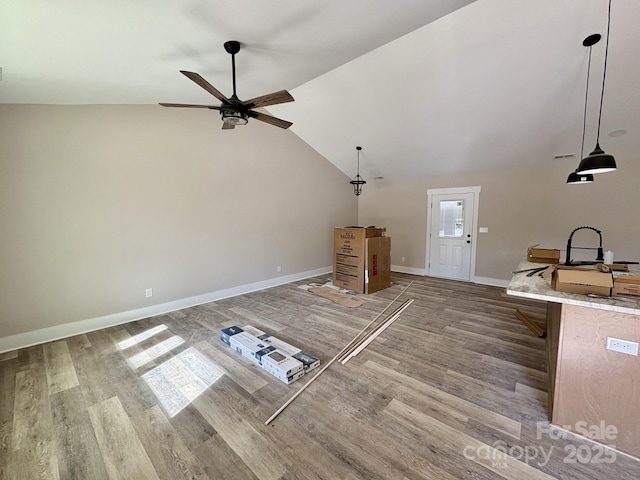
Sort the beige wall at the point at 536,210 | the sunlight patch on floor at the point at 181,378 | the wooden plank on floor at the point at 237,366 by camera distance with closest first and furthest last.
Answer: the sunlight patch on floor at the point at 181,378 → the wooden plank on floor at the point at 237,366 → the beige wall at the point at 536,210

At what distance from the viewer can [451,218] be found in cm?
569

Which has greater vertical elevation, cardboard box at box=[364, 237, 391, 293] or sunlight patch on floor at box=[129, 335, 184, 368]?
cardboard box at box=[364, 237, 391, 293]

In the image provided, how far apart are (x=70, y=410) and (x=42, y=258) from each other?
6.39 ft

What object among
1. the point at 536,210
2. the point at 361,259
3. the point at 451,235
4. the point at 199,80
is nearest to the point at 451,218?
the point at 451,235

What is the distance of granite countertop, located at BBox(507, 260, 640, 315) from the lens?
4.78 feet

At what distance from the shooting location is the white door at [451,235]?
5514mm

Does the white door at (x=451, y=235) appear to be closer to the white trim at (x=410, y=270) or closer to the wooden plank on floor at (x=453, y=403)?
the white trim at (x=410, y=270)

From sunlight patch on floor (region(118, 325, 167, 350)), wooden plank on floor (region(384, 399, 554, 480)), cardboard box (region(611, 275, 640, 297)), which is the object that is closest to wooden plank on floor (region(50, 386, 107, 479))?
sunlight patch on floor (region(118, 325, 167, 350))

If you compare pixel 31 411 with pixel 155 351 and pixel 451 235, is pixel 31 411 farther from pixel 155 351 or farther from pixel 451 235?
pixel 451 235

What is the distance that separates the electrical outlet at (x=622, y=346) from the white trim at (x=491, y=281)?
404 cm

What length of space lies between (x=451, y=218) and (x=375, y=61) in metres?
3.79

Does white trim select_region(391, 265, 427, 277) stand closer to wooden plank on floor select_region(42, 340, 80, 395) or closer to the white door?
the white door

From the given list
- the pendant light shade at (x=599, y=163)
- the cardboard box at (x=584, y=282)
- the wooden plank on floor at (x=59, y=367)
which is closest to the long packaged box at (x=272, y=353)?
the wooden plank on floor at (x=59, y=367)

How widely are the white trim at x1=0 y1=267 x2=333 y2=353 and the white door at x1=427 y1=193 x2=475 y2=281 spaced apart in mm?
4020
